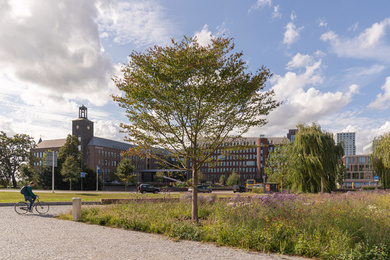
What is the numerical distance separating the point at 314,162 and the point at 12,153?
205 feet

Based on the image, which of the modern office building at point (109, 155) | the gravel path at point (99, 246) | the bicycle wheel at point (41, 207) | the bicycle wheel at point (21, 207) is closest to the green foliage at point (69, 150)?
the modern office building at point (109, 155)

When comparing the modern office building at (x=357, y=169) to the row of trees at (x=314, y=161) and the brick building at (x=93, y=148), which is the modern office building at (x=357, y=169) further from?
the row of trees at (x=314, y=161)

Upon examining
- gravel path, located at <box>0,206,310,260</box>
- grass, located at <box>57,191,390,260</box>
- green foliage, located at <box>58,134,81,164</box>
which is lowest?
gravel path, located at <box>0,206,310,260</box>

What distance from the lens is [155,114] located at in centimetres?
1224

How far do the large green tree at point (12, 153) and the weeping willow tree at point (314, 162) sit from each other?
190ft

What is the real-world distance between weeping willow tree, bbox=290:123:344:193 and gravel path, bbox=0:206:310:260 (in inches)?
991

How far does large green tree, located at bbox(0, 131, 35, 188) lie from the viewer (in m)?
68.3

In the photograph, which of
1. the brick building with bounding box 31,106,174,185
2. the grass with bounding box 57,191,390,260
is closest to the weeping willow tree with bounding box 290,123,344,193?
the grass with bounding box 57,191,390,260

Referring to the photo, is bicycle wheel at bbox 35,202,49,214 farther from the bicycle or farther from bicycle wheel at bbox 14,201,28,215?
bicycle wheel at bbox 14,201,28,215

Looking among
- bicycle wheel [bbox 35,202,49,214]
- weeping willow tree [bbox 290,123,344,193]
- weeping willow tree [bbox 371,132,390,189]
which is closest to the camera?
bicycle wheel [bbox 35,202,49,214]

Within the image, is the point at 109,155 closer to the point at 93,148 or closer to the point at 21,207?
the point at 93,148

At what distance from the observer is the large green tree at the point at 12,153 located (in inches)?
2689

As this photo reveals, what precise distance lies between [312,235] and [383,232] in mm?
2009

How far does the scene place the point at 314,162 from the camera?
104 feet
